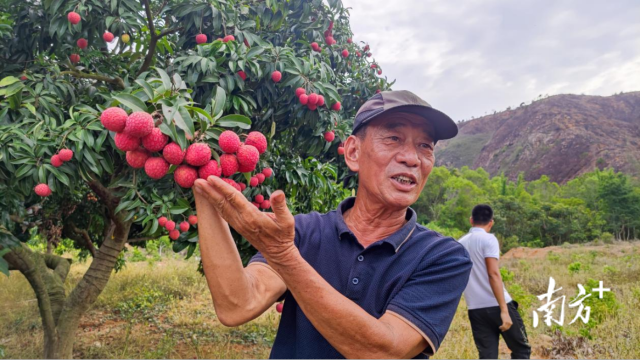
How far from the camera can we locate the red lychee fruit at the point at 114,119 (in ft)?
3.05

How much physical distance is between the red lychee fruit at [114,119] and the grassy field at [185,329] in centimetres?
409

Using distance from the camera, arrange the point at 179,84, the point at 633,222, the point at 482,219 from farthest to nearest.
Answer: the point at 633,222 → the point at 482,219 → the point at 179,84

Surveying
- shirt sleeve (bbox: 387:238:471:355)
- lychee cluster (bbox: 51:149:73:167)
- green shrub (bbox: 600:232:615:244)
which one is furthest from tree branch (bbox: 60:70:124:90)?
green shrub (bbox: 600:232:615:244)

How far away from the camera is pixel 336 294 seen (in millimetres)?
924

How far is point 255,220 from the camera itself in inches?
34.9

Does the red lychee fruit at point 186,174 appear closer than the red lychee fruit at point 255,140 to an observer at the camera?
Yes

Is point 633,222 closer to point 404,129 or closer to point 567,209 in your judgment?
point 567,209

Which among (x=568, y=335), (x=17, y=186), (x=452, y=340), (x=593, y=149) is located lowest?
(x=452, y=340)

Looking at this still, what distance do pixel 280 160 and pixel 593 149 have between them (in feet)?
214

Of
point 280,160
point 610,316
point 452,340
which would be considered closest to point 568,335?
point 610,316

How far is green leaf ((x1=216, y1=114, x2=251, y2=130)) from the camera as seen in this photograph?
3.43ft

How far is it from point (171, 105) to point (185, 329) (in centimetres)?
565

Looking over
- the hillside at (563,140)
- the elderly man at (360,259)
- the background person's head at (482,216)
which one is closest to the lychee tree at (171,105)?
the elderly man at (360,259)

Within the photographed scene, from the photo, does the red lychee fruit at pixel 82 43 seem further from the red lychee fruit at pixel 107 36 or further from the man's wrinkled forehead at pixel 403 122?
A: the man's wrinkled forehead at pixel 403 122
